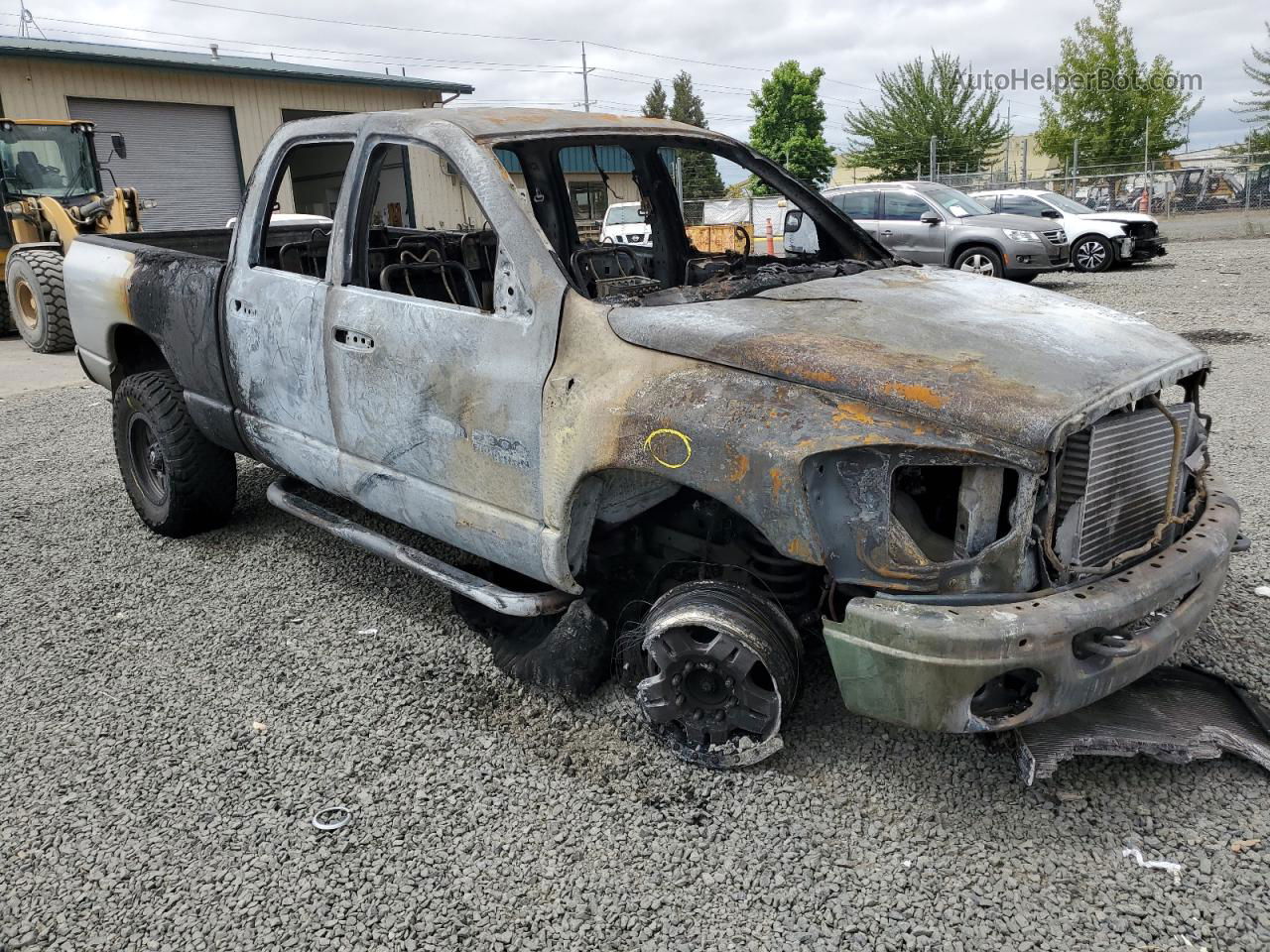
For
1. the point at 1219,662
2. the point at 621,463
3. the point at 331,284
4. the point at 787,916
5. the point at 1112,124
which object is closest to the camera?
the point at 787,916

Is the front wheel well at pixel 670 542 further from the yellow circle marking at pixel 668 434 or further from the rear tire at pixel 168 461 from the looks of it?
the rear tire at pixel 168 461

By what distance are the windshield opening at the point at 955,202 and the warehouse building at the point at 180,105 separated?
415 inches

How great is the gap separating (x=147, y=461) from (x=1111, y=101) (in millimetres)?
40598

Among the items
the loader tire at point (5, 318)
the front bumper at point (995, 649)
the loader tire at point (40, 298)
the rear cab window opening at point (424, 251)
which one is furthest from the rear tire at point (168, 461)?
the loader tire at point (5, 318)

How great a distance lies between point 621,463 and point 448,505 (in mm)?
855

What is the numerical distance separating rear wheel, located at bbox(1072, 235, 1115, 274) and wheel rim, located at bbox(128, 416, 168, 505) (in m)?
15.3

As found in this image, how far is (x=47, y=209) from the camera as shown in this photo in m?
12.1

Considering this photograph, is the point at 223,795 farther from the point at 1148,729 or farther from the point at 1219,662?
the point at 1219,662

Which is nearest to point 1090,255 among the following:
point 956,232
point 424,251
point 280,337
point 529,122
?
point 956,232

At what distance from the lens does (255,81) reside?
73.2 ft

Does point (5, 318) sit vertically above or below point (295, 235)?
below

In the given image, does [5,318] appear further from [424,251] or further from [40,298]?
[424,251]

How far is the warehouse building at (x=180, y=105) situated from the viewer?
19.1 metres

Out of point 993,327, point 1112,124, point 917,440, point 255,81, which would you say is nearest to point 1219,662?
point 993,327
